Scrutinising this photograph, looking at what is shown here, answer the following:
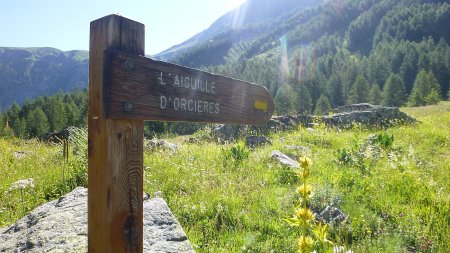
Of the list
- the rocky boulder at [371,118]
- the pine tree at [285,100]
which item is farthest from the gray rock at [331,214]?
the pine tree at [285,100]

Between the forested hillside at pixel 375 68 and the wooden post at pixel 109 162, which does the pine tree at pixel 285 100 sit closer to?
the forested hillside at pixel 375 68

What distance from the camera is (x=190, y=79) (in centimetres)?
211

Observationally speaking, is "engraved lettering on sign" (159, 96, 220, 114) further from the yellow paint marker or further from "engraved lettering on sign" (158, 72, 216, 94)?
the yellow paint marker

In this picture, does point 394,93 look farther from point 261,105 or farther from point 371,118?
point 261,105

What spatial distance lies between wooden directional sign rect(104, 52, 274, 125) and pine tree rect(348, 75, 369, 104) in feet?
242

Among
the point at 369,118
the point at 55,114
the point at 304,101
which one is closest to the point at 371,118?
the point at 369,118

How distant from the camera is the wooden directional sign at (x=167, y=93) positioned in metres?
1.70

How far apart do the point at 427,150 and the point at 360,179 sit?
4.20 m

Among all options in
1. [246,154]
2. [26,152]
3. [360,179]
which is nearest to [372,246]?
[360,179]

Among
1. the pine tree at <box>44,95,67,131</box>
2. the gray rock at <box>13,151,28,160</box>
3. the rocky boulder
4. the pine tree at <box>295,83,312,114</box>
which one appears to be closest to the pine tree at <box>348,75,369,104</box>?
the pine tree at <box>295,83,312,114</box>

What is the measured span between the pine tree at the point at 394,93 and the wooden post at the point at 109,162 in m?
71.1

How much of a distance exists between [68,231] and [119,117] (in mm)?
2023

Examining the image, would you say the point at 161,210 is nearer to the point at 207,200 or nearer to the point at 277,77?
the point at 207,200

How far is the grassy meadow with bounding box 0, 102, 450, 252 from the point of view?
3.87 meters
